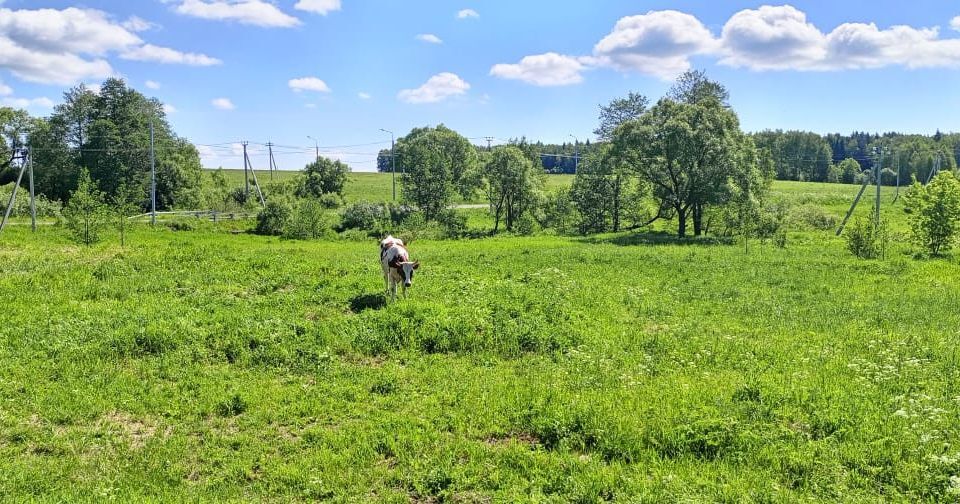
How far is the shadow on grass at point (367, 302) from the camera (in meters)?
16.6

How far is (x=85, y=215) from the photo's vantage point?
3591cm

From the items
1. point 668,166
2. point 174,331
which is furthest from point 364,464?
point 668,166

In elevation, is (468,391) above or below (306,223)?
below

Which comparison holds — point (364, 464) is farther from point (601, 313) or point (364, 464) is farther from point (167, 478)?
point (601, 313)

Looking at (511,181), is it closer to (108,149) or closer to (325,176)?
(325,176)

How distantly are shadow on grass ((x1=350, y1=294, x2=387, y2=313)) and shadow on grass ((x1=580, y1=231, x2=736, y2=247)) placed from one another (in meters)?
26.2

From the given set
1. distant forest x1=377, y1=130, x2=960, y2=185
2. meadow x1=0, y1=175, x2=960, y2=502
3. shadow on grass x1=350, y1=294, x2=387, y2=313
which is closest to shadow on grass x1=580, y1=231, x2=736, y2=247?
meadow x1=0, y1=175, x2=960, y2=502

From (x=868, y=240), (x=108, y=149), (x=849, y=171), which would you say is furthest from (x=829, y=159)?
(x=108, y=149)

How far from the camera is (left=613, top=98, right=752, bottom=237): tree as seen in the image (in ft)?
147

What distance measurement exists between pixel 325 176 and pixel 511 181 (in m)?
36.3

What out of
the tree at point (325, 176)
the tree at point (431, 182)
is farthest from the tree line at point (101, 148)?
the tree at point (431, 182)

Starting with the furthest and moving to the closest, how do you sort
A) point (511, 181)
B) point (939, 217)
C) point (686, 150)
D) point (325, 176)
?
point (325, 176)
point (511, 181)
point (686, 150)
point (939, 217)

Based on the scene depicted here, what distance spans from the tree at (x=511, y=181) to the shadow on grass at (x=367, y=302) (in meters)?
40.5

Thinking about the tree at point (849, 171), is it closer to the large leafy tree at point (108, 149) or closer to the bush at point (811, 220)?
the bush at point (811, 220)
